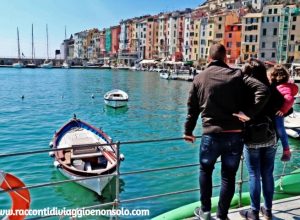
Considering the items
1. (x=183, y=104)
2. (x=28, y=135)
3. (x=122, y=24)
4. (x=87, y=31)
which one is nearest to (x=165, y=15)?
(x=122, y=24)

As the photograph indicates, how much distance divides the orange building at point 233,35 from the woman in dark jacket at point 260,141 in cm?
8086

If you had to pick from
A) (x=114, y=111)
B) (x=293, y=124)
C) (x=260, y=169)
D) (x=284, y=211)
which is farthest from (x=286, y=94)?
(x=114, y=111)

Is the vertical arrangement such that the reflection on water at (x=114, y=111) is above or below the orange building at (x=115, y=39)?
below

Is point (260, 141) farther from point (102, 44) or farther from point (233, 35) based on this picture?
point (102, 44)

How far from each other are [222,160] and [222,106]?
61 centimetres

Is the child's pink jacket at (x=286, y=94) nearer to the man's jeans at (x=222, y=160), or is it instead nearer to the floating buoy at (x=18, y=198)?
the man's jeans at (x=222, y=160)

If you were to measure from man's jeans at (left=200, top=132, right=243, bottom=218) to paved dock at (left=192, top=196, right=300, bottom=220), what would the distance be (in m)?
0.51

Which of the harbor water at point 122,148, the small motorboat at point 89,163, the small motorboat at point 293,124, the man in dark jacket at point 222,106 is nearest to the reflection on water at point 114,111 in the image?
the harbor water at point 122,148

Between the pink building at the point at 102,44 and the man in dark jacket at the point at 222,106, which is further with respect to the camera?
the pink building at the point at 102,44

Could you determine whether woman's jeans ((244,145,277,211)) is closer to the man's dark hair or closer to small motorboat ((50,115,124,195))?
the man's dark hair

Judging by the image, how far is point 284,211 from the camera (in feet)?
14.3

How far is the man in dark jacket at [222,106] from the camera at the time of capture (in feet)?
11.1

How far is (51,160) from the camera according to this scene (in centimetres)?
1431

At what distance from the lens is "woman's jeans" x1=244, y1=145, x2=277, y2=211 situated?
3.78 m
